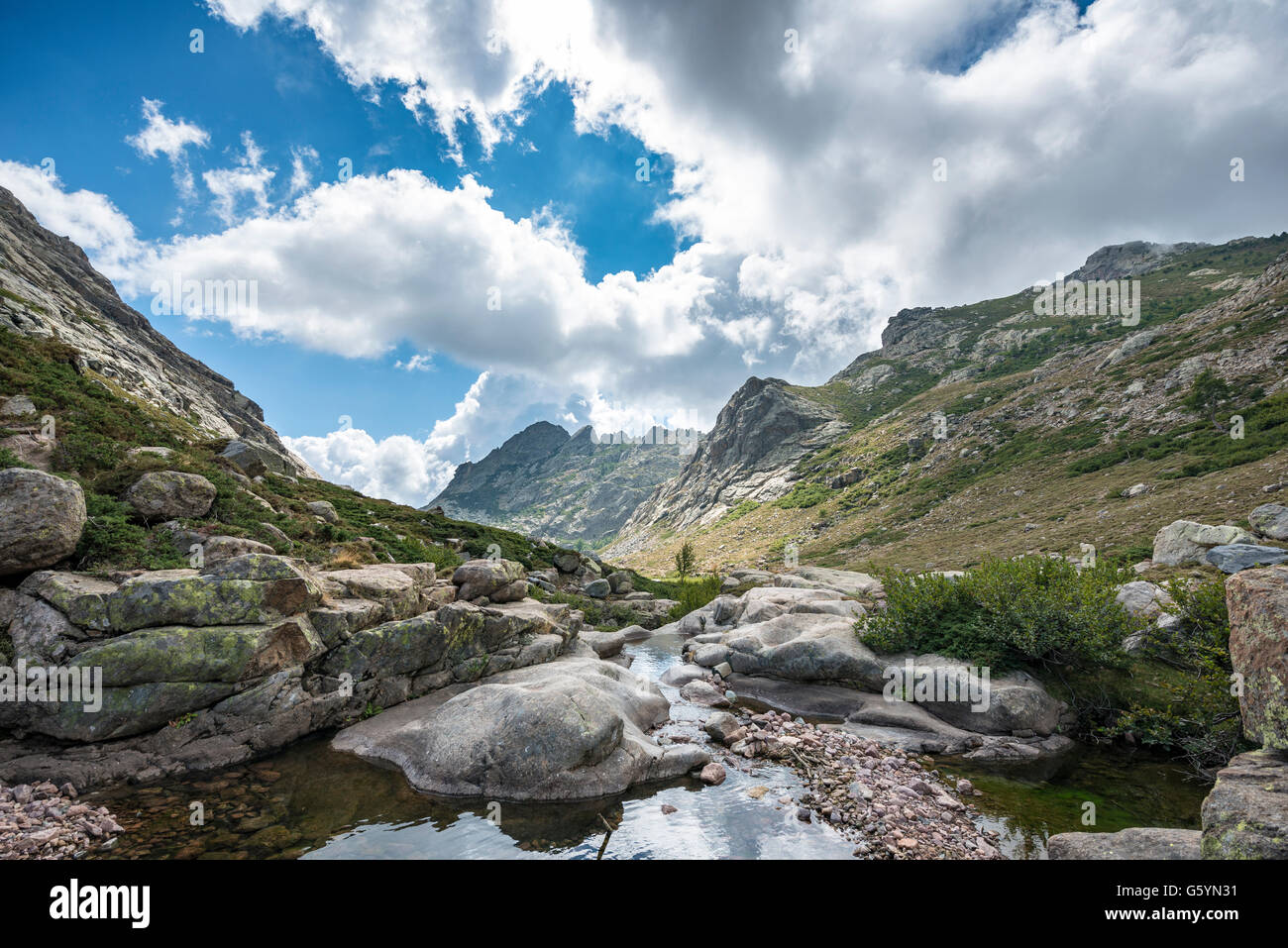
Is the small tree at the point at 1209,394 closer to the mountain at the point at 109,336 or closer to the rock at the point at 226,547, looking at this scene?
the rock at the point at 226,547

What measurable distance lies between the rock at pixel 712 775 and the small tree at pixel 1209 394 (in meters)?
69.8

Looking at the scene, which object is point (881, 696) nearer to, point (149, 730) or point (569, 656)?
point (569, 656)

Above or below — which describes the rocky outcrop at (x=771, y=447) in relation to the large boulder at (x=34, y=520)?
above

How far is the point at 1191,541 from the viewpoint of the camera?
24.7 m

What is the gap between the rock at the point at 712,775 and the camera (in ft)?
44.9

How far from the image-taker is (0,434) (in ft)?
59.1

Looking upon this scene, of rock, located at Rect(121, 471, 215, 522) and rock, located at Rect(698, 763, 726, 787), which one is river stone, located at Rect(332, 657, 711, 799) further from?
rock, located at Rect(121, 471, 215, 522)

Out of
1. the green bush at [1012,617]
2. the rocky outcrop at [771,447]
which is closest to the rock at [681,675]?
the green bush at [1012,617]

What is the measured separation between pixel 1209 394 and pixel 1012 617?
65973mm

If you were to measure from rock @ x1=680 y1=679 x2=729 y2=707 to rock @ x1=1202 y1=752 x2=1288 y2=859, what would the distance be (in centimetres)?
1535

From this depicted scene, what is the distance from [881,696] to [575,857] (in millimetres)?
15651
